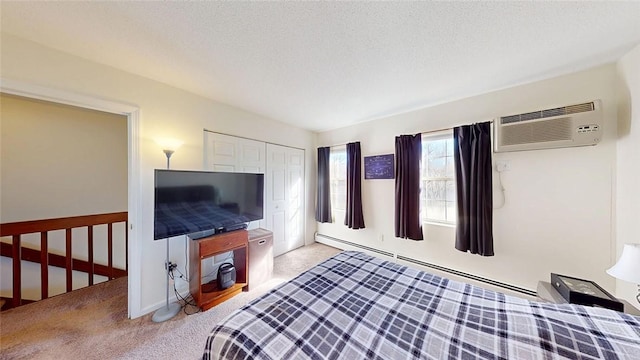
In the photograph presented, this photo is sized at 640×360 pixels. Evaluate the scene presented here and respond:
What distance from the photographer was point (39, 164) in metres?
2.53

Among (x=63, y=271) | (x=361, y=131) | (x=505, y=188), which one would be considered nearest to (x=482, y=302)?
(x=505, y=188)

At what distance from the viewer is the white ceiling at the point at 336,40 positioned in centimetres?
117

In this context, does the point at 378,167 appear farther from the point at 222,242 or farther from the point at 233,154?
the point at 222,242

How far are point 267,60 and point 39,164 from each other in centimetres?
338

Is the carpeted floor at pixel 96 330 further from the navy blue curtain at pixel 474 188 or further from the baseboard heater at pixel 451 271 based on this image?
the navy blue curtain at pixel 474 188

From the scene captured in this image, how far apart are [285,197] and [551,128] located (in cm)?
329

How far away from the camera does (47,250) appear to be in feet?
7.25

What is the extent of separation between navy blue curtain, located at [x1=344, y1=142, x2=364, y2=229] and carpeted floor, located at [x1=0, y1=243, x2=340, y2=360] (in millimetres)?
1833

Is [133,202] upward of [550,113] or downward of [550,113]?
downward

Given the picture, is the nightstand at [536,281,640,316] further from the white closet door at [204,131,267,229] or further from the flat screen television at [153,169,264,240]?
the white closet door at [204,131,267,229]

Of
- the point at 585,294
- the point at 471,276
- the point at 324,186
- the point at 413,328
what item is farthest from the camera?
the point at 324,186

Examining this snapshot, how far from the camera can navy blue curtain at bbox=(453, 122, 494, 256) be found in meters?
2.12

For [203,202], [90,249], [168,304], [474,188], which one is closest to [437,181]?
[474,188]

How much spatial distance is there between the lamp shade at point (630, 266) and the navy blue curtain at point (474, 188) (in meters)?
0.88
